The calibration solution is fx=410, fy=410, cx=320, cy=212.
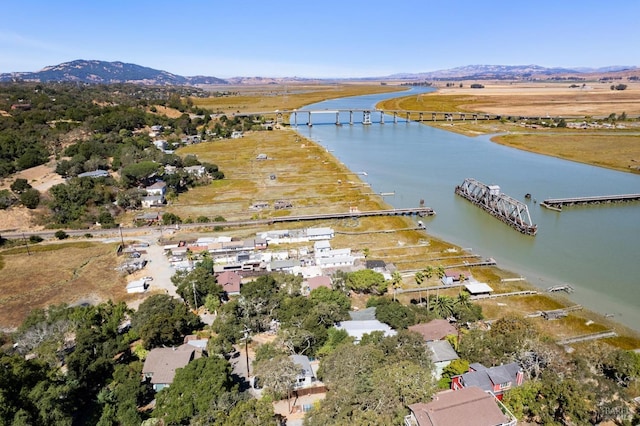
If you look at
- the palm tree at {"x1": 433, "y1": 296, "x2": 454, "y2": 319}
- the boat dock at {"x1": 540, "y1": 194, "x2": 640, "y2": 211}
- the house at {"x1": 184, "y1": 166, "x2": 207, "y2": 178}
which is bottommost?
the palm tree at {"x1": 433, "y1": 296, "x2": 454, "y2": 319}

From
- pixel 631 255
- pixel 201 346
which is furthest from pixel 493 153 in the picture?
pixel 201 346

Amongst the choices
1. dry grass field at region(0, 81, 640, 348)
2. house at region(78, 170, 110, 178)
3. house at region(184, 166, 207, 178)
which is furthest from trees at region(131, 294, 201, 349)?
house at region(78, 170, 110, 178)

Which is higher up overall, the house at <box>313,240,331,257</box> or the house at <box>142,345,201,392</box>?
the house at <box>313,240,331,257</box>

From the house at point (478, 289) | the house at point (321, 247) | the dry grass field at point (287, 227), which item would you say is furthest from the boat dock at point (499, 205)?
the house at point (321, 247)

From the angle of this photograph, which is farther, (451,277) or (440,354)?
(451,277)

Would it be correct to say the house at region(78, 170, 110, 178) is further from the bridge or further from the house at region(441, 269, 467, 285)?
the bridge

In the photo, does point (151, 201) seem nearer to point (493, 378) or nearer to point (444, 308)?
point (444, 308)

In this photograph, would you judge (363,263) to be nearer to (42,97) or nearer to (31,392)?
(31,392)

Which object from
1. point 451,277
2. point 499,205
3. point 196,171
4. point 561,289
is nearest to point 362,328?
point 451,277
